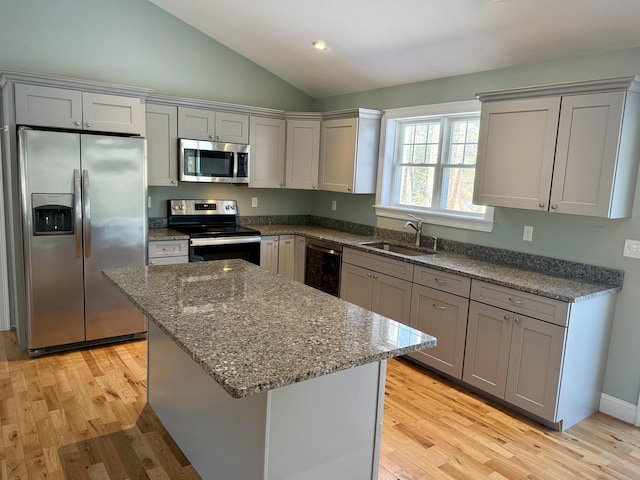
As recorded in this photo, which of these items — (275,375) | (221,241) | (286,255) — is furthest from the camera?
(286,255)

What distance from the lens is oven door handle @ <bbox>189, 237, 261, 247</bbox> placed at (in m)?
4.22

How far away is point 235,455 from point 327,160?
3410 mm

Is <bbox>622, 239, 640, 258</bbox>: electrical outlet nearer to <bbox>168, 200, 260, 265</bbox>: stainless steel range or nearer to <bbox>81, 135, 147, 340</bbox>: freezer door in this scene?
<bbox>168, 200, 260, 265</bbox>: stainless steel range

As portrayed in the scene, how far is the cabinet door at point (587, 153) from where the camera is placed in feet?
8.82

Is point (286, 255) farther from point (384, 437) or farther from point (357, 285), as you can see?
point (384, 437)

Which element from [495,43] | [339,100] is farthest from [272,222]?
[495,43]

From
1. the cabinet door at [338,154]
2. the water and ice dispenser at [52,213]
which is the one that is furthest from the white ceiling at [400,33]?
the water and ice dispenser at [52,213]

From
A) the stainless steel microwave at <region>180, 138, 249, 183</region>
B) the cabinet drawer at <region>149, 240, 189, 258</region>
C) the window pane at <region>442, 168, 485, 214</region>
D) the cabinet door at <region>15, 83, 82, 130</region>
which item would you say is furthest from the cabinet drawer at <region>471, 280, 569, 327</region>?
the cabinet door at <region>15, 83, 82, 130</region>

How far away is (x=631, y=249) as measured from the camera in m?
2.90

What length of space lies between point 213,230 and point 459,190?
7.65ft

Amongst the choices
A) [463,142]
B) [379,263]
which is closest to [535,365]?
[379,263]

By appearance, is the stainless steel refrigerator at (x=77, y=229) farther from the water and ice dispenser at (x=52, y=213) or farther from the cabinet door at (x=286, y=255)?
the cabinet door at (x=286, y=255)

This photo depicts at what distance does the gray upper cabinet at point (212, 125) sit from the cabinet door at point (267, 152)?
12cm

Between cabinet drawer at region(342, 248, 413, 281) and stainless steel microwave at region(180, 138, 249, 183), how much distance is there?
141cm
